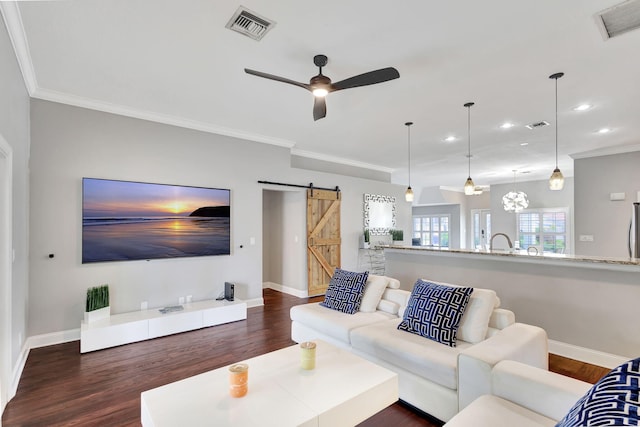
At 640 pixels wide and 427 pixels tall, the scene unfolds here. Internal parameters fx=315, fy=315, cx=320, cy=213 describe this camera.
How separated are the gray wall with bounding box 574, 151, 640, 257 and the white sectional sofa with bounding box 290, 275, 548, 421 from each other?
507 centimetres

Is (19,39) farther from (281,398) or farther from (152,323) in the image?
(281,398)

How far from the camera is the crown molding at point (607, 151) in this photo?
18.9 feet

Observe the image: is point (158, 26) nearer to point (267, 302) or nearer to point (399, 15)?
point (399, 15)

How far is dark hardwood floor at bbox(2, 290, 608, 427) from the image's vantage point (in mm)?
2312

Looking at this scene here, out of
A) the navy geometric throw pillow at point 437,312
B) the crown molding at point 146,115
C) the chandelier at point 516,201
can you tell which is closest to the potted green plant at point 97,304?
the crown molding at point 146,115

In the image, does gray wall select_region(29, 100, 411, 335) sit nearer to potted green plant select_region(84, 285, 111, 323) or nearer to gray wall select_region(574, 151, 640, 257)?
potted green plant select_region(84, 285, 111, 323)

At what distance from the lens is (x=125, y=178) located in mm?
4129

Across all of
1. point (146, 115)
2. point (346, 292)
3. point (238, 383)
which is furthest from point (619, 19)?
point (146, 115)

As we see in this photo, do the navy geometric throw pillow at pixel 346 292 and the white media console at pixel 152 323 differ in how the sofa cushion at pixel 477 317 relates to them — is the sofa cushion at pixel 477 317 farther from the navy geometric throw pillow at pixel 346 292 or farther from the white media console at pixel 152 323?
the white media console at pixel 152 323

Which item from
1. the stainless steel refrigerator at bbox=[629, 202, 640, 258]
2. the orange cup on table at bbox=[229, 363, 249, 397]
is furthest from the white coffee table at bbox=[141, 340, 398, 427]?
the stainless steel refrigerator at bbox=[629, 202, 640, 258]

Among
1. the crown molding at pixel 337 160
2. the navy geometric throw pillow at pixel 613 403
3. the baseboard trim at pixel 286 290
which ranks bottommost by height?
the baseboard trim at pixel 286 290

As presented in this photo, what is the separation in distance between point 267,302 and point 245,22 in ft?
14.8

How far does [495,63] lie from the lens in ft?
9.62

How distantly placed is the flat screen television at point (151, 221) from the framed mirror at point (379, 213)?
3462 mm
